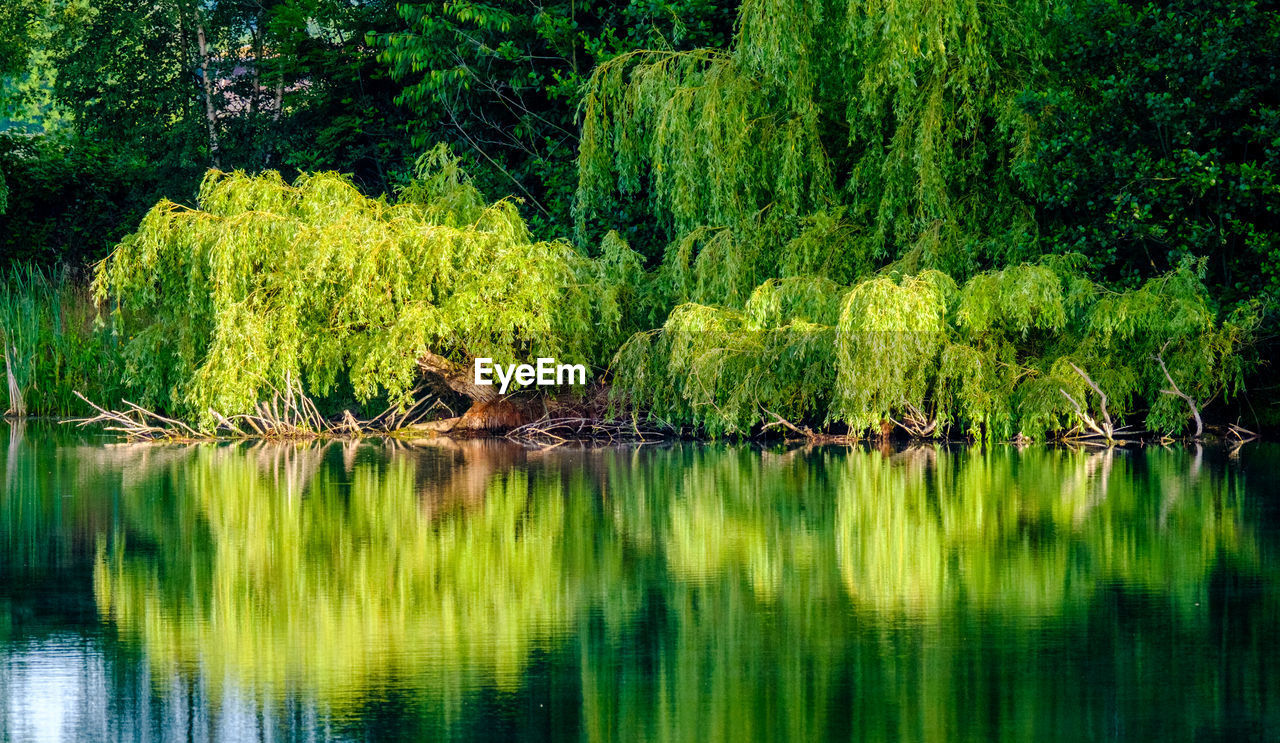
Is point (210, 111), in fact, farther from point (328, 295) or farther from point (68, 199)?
point (328, 295)

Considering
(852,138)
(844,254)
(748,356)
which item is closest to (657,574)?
(748,356)

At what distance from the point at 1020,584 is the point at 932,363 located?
9.29 m

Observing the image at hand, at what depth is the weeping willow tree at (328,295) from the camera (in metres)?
18.6

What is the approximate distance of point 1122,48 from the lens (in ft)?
63.7

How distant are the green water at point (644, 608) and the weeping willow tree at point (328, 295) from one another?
4.30 m

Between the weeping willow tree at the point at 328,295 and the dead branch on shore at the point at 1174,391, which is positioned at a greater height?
the weeping willow tree at the point at 328,295

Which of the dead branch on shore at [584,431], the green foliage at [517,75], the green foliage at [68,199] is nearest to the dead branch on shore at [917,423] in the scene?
the dead branch on shore at [584,431]

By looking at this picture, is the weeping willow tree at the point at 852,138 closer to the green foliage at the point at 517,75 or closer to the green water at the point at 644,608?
the green foliage at the point at 517,75

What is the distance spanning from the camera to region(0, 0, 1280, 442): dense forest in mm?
17906

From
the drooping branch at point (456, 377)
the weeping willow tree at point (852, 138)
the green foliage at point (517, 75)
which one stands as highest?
the green foliage at point (517, 75)

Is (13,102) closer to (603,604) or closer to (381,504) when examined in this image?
(381,504)

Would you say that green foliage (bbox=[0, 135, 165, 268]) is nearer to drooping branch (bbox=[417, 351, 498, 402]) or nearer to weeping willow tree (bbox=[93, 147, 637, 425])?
weeping willow tree (bbox=[93, 147, 637, 425])

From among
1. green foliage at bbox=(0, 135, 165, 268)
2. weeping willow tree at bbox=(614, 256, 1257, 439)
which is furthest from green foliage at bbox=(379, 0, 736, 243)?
weeping willow tree at bbox=(614, 256, 1257, 439)

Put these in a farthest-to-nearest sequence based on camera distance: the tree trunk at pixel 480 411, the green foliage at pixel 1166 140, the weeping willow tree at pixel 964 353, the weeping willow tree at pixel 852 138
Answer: the tree trunk at pixel 480 411 < the weeping willow tree at pixel 852 138 < the green foliage at pixel 1166 140 < the weeping willow tree at pixel 964 353
